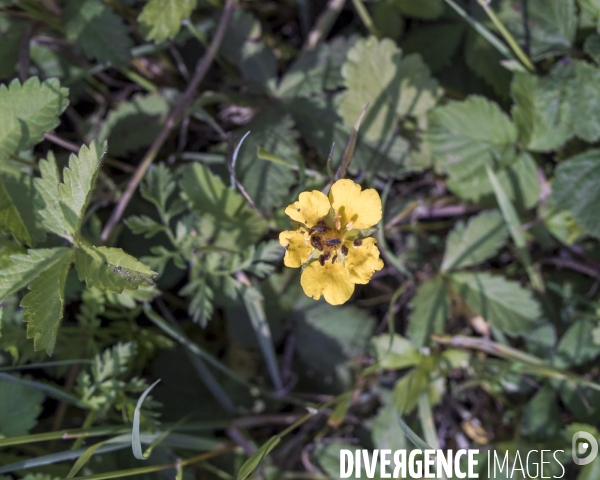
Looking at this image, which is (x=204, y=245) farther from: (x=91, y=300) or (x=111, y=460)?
(x=111, y=460)

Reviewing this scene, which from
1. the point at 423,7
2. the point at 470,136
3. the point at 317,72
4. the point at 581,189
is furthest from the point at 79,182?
the point at 581,189

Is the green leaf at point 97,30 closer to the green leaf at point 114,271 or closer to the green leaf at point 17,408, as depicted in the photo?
the green leaf at point 114,271

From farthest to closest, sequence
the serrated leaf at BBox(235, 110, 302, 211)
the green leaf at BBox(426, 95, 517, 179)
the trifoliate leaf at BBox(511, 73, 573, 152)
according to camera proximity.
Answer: the green leaf at BBox(426, 95, 517, 179), the trifoliate leaf at BBox(511, 73, 573, 152), the serrated leaf at BBox(235, 110, 302, 211)

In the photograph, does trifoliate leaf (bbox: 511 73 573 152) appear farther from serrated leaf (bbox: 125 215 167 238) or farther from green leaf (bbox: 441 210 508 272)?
serrated leaf (bbox: 125 215 167 238)

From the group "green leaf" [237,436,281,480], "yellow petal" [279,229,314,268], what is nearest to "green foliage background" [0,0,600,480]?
"green leaf" [237,436,281,480]

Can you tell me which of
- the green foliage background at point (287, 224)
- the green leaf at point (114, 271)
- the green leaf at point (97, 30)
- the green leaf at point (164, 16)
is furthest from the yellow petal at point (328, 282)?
the green leaf at point (97, 30)
